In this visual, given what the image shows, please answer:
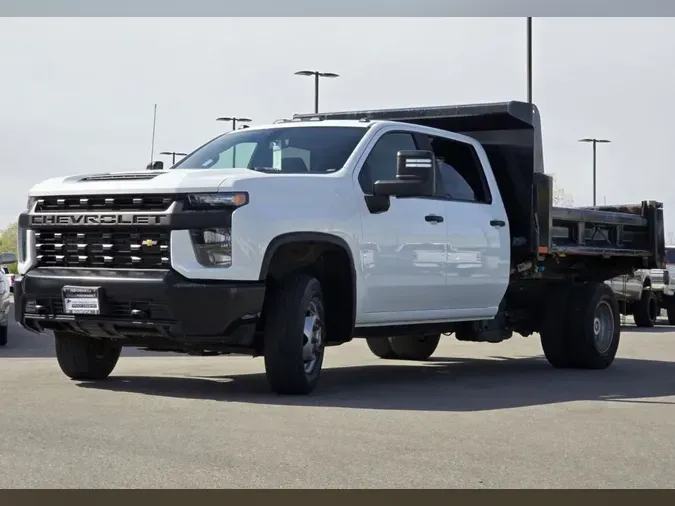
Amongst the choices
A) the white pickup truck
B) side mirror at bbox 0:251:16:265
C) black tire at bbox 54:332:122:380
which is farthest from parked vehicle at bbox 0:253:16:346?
black tire at bbox 54:332:122:380

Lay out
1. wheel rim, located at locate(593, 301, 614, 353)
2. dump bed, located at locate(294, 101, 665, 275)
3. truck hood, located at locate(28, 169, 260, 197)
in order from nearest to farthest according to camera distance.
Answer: truck hood, located at locate(28, 169, 260, 197)
dump bed, located at locate(294, 101, 665, 275)
wheel rim, located at locate(593, 301, 614, 353)

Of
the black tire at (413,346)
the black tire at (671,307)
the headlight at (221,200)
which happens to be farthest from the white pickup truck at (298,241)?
the black tire at (671,307)

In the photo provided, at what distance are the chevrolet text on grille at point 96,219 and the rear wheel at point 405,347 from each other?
520 cm

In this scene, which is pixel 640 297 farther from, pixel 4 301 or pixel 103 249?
pixel 103 249

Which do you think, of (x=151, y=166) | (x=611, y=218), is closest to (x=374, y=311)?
(x=151, y=166)

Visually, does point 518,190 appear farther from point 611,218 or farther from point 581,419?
point 581,419

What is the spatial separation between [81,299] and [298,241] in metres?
1.54

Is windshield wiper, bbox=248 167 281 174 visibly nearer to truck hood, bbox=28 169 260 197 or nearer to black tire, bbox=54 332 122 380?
truck hood, bbox=28 169 260 197

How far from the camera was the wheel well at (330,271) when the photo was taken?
9.45 m

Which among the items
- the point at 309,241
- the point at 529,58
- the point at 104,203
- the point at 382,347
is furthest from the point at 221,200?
the point at 529,58

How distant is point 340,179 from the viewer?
968 centimetres

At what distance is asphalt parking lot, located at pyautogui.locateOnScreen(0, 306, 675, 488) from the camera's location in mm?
6082

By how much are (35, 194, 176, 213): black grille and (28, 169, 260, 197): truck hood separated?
0.04 meters

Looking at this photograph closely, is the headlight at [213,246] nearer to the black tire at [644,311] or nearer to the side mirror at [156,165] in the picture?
the side mirror at [156,165]
